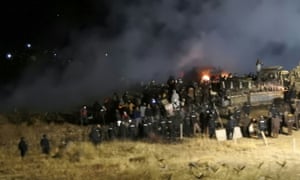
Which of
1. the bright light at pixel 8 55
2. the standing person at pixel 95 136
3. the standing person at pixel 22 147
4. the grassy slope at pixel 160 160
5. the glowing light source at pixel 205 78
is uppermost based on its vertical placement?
the bright light at pixel 8 55

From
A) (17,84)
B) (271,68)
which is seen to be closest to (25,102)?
(17,84)

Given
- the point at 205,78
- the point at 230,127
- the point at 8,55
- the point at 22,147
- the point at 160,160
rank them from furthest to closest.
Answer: the point at 8,55 < the point at 205,78 < the point at 230,127 < the point at 22,147 < the point at 160,160

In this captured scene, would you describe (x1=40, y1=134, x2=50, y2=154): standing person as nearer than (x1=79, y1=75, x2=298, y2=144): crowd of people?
Yes

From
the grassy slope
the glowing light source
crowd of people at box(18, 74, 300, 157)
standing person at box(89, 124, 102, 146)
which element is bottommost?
the grassy slope

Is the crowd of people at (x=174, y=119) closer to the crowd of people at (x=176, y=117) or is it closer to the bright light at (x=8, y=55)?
the crowd of people at (x=176, y=117)

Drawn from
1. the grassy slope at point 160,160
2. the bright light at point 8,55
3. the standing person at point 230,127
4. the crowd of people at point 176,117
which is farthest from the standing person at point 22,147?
the bright light at point 8,55

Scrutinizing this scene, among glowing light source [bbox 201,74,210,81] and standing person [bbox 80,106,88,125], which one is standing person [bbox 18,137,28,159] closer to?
standing person [bbox 80,106,88,125]

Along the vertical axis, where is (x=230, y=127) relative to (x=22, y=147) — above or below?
above

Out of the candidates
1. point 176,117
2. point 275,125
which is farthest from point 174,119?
point 275,125

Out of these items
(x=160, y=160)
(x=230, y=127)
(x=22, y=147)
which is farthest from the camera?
(x=230, y=127)

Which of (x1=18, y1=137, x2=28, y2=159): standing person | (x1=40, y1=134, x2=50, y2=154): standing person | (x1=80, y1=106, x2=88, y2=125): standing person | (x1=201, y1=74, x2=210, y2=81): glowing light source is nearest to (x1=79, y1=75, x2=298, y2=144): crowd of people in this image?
(x1=80, y1=106, x2=88, y2=125): standing person

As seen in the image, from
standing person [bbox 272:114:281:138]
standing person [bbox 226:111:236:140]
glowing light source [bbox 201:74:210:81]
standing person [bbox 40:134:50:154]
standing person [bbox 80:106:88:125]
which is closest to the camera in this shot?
standing person [bbox 40:134:50:154]

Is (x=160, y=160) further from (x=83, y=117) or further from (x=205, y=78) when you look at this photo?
(x=205, y=78)

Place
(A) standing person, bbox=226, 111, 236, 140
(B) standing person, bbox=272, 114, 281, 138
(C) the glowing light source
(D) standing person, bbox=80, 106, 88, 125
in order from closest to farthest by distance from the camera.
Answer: (A) standing person, bbox=226, 111, 236, 140 → (B) standing person, bbox=272, 114, 281, 138 → (D) standing person, bbox=80, 106, 88, 125 → (C) the glowing light source
